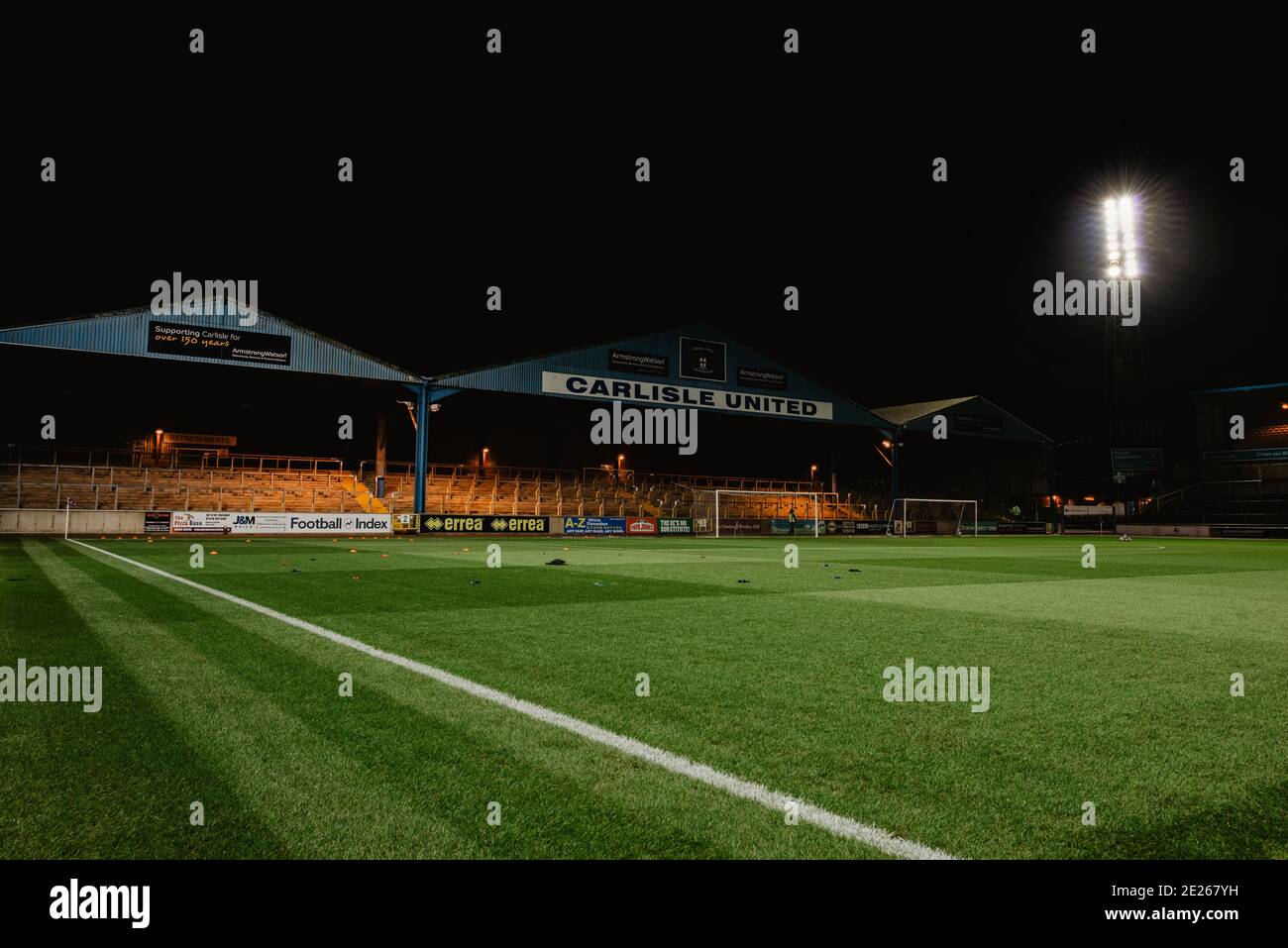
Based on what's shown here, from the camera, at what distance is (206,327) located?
28.5 m

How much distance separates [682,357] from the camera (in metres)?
38.8

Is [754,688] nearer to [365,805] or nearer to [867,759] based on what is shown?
[867,759]

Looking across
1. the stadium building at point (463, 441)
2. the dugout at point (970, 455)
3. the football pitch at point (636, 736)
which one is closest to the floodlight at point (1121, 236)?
the dugout at point (970, 455)

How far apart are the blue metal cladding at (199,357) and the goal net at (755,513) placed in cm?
1829

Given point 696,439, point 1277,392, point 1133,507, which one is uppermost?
point 1277,392

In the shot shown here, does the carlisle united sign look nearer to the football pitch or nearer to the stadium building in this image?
the stadium building

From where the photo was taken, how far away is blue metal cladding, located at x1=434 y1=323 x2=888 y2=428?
34562 millimetres

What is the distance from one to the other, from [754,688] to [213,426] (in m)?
44.0

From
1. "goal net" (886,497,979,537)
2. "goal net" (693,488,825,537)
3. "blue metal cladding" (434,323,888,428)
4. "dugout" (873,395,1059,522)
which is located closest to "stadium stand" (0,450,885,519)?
"goal net" (693,488,825,537)

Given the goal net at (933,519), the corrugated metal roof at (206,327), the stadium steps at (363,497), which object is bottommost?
the goal net at (933,519)

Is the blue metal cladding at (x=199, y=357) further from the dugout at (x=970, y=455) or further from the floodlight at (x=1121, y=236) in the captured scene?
the floodlight at (x=1121, y=236)

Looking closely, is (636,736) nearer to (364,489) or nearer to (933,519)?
(364,489)

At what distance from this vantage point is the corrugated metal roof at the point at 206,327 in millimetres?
26297

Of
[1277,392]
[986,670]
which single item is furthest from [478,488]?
[1277,392]
